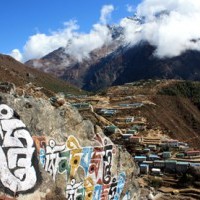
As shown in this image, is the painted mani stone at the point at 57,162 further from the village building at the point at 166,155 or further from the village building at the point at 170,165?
the village building at the point at 166,155

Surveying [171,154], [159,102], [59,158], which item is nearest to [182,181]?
[171,154]

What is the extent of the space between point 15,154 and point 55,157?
3529 millimetres

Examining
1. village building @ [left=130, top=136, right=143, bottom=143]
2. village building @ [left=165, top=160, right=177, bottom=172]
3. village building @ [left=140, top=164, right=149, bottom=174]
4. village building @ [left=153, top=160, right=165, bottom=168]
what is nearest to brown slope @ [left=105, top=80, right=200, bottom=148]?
village building @ [left=130, top=136, right=143, bottom=143]

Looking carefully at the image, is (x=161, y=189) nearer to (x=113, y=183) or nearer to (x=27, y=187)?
(x=113, y=183)

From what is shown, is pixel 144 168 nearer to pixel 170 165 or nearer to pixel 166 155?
pixel 170 165

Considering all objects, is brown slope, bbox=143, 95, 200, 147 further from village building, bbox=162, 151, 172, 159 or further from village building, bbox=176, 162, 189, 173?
village building, bbox=176, 162, 189, 173

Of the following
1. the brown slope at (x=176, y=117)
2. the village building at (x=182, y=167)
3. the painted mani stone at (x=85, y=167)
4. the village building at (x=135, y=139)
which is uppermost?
the brown slope at (x=176, y=117)

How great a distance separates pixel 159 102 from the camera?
17688cm

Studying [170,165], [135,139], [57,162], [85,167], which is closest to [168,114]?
[135,139]

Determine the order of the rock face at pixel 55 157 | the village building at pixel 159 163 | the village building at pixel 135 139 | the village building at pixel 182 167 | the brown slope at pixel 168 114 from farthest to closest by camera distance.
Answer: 1. the brown slope at pixel 168 114
2. the village building at pixel 135 139
3. the village building at pixel 159 163
4. the village building at pixel 182 167
5. the rock face at pixel 55 157

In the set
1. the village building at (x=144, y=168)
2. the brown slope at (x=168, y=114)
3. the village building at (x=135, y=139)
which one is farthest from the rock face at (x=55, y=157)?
→ the brown slope at (x=168, y=114)

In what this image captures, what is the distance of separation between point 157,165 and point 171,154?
10716 millimetres

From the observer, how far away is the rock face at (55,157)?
2361 centimetres

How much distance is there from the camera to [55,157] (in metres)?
26.6
